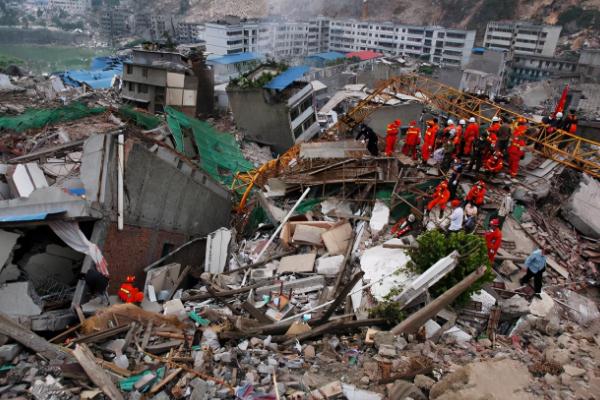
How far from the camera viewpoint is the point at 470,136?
12.2m

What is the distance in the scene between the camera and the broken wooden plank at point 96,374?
523 centimetres

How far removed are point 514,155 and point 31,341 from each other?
11.8m

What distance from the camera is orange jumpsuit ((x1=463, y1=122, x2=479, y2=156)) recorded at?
39.5 feet

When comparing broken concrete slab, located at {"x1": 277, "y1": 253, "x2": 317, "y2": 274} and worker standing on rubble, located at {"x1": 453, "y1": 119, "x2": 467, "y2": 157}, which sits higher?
worker standing on rubble, located at {"x1": 453, "y1": 119, "x2": 467, "y2": 157}

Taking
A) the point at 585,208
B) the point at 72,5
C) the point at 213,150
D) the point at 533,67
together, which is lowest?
the point at 213,150

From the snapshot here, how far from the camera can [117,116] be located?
17531 mm

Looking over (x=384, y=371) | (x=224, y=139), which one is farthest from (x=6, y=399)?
(x=224, y=139)

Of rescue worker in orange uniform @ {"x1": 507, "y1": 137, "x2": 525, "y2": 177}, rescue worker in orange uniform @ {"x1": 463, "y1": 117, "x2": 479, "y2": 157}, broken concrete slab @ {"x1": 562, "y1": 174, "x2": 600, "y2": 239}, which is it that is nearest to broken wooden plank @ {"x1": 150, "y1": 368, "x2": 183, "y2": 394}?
rescue worker in orange uniform @ {"x1": 463, "y1": 117, "x2": 479, "y2": 157}

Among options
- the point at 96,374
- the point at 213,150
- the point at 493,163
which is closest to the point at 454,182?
the point at 493,163

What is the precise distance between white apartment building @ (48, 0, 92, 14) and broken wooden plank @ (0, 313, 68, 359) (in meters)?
162

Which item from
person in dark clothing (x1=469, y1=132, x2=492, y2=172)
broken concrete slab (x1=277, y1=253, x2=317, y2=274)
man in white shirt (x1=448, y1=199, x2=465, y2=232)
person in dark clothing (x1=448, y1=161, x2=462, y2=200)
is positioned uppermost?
person in dark clothing (x1=469, y1=132, x2=492, y2=172)

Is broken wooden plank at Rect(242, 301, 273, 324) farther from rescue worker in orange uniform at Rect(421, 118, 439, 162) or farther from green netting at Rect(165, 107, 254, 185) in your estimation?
green netting at Rect(165, 107, 254, 185)

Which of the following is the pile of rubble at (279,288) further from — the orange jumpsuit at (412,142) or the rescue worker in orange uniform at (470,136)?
the orange jumpsuit at (412,142)

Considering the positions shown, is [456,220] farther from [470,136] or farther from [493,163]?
[470,136]
